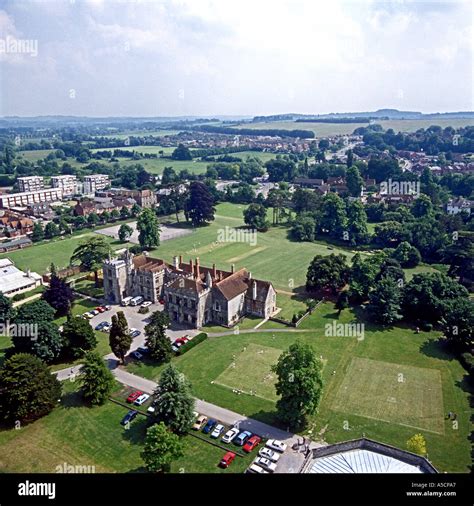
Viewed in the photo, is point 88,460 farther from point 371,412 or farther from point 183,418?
point 371,412

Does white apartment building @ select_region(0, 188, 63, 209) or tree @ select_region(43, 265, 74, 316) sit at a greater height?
white apartment building @ select_region(0, 188, 63, 209)

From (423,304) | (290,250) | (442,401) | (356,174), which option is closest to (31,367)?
(442,401)

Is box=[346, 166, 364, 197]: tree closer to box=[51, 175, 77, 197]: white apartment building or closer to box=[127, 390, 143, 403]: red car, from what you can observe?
box=[51, 175, 77, 197]: white apartment building

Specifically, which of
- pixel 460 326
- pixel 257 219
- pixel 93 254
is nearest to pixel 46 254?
pixel 93 254

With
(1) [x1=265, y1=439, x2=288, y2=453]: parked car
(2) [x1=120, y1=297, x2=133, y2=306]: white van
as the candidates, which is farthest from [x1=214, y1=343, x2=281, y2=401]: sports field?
(2) [x1=120, y1=297, x2=133, y2=306]: white van

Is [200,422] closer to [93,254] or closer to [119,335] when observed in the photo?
[119,335]

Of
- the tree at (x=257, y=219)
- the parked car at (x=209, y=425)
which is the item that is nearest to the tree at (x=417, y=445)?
the parked car at (x=209, y=425)
